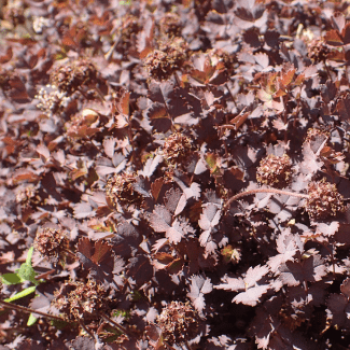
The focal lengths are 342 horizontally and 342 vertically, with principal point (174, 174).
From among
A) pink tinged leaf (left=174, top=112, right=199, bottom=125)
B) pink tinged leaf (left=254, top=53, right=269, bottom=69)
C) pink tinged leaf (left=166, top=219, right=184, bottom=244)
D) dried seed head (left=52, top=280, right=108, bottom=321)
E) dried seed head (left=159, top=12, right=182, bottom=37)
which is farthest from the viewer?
dried seed head (left=159, top=12, right=182, bottom=37)

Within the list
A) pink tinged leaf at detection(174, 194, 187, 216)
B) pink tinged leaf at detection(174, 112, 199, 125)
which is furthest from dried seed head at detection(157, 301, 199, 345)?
pink tinged leaf at detection(174, 112, 199, 125)

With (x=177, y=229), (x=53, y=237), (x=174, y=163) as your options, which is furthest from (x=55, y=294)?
(x=174, y=163)

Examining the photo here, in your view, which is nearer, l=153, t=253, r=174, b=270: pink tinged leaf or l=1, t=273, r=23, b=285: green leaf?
l=153, t=253, r=174, b=270: pink tinged leaf

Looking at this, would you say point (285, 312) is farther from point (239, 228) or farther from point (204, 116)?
point (204, 116)

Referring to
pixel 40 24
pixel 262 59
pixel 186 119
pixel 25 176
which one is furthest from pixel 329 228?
pixel 40 24

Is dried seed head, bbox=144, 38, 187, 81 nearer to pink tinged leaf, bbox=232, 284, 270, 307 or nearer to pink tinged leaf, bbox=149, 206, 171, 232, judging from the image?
pink tinged leaf, bbox=149, 206, 171, 232

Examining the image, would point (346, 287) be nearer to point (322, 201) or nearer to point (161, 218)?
point (322, 201)

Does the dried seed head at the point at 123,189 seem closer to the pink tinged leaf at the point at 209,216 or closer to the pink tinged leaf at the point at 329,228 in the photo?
the pink tinged leaf at the point at 209,216
